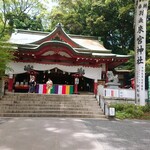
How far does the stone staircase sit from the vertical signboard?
2.83m

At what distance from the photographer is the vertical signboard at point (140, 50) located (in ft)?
47.4

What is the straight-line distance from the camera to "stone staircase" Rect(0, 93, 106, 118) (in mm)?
12547

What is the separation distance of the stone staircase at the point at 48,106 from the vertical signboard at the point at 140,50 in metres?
2.83

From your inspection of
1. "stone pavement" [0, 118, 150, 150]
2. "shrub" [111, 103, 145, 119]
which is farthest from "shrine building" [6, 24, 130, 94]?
"stone pavement" [0, 118, 150, 150]

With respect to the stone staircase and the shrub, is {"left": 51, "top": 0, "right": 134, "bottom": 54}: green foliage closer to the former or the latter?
the shrub

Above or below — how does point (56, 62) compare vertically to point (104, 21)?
below

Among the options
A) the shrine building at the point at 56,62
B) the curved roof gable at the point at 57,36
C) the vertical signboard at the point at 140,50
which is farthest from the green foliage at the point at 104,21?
the vertical signboard at the point at 140,50

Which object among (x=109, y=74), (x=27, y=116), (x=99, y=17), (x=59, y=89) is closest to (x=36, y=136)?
(x=27, y=116)

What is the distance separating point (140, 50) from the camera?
1494 centimetres

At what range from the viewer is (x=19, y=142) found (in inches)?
256

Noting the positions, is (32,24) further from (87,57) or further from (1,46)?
(1,46)

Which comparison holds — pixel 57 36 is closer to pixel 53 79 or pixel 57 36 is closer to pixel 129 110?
pixel 53 79

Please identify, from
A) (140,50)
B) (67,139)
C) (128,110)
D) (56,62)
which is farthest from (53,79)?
(67,139)

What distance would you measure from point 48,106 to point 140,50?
6887mm
